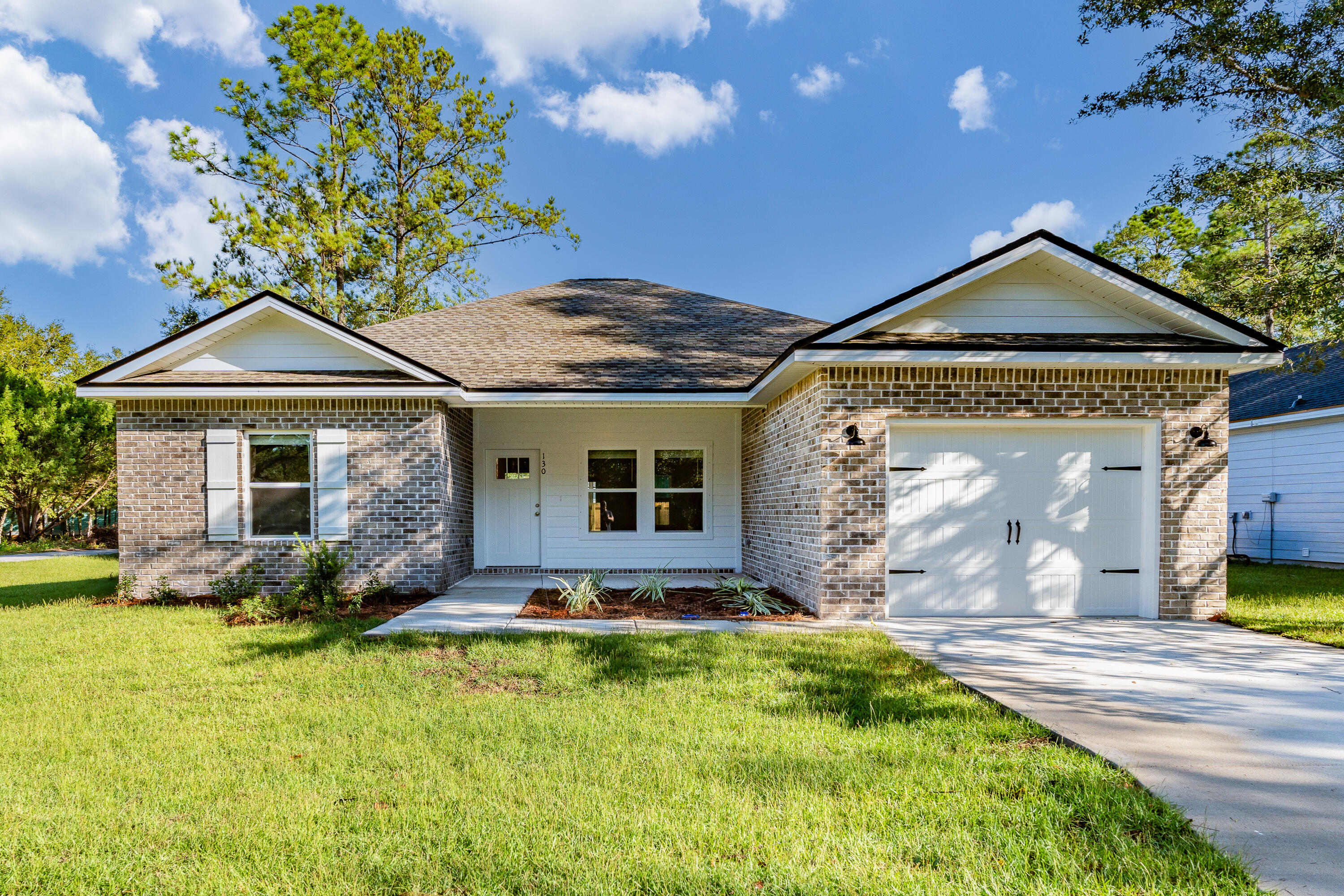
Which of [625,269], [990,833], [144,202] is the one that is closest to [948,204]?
[625,269]

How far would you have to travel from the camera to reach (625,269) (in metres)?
19.0

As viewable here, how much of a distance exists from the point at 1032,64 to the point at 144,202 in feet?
103

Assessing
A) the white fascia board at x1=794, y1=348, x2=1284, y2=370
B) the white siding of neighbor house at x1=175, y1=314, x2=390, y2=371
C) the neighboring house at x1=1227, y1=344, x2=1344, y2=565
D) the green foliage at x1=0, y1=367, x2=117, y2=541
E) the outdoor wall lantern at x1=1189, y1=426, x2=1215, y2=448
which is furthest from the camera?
the green foliage at x1=0, y1=367, x2=117, y2=541

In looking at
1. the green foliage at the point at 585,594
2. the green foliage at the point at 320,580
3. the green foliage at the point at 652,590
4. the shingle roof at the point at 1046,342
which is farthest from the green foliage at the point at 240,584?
the shingle roof at the point at 1046,342

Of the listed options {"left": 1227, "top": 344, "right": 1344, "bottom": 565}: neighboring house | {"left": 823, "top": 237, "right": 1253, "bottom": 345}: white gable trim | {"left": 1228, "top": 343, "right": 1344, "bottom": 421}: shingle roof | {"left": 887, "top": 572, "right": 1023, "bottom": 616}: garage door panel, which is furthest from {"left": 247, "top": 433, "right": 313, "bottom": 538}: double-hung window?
{"left": 1227, "top": 344, "right": 1344, "bottom": 565}: neighboring house

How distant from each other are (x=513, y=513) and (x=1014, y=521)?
26.7ft

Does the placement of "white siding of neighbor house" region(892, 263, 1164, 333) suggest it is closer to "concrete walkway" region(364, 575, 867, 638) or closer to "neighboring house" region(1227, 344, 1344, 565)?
"concrete walkway" region(364, 575, 867, 638)

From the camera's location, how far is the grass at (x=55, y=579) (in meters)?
10.3

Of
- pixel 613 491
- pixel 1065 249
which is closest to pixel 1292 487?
pixel 1065 249

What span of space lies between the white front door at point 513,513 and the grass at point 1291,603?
9986 mm

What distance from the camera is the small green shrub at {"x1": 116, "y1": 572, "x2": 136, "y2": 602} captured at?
9352 millimetres

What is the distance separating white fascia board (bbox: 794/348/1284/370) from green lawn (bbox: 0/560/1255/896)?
337cm

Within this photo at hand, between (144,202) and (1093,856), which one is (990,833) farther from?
(144,202)

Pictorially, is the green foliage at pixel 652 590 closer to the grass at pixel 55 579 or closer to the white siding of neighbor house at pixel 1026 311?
the white siding of neighbor house at pixel 1026 311
